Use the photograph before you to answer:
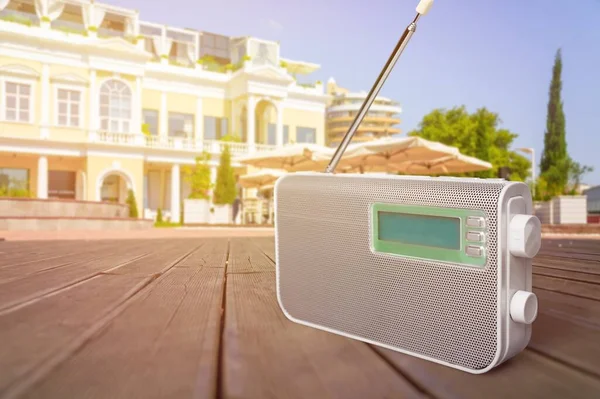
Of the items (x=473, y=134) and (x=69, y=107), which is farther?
(x=473, y=134)

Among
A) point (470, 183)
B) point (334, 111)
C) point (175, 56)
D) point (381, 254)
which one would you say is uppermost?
point (334, 111)

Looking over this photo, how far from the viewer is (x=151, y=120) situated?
19734 mm

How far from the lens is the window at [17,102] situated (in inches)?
650

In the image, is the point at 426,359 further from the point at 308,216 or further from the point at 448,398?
the point at 308,216

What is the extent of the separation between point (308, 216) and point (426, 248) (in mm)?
328

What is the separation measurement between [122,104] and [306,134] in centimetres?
821

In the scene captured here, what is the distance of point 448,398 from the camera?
2.14ft

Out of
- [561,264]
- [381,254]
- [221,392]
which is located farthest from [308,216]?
[561,264]

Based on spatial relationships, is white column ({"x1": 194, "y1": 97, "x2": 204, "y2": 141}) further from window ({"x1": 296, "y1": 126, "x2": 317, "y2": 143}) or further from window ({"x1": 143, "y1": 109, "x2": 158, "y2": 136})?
window ({"x1": 296, "y1": 126, "x2": 317, "y2": 143})

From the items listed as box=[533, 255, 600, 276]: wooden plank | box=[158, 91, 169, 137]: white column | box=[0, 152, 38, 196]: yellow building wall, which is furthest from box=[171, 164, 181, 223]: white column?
box=[533, 255, 600, 276]: wooden plank

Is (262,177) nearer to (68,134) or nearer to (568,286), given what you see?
(68,134)

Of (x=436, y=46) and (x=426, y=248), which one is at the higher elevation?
(x=436, y=46)

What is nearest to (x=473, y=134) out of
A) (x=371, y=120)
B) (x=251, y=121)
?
(x=251, y=121)

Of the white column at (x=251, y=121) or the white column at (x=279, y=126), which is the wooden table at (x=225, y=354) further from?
the white column at (x=279, y=126)
